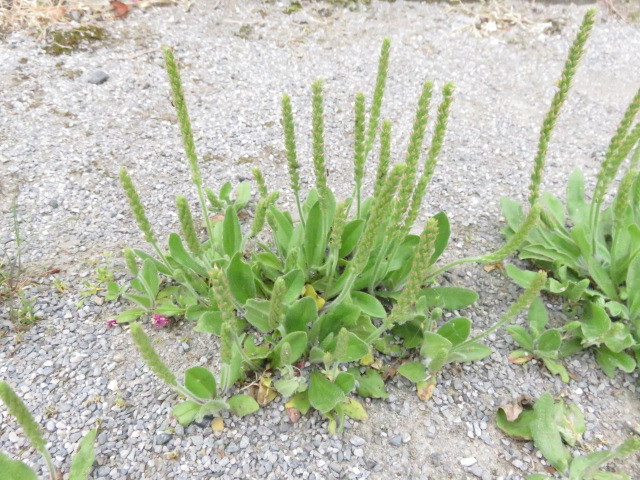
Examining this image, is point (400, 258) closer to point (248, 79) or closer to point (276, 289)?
point (276, 289)

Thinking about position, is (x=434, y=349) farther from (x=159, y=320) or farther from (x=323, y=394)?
(x=159, y=320)

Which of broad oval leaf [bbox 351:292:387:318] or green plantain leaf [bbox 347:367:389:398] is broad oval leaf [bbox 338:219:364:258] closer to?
broad oval leaf [bbox 351:292:387:318]

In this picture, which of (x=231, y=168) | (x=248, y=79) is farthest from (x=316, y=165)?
(x=248, y=79)

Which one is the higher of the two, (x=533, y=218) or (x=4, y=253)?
(x=533, y=218)

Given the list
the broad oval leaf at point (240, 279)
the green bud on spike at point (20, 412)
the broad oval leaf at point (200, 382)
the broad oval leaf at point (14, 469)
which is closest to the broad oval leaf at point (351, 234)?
the broad oval leaf at point (240, 279)

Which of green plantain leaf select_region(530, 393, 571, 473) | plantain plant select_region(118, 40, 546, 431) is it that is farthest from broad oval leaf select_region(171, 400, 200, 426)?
green plantain leaf select_region(530, 393, 571, 473)

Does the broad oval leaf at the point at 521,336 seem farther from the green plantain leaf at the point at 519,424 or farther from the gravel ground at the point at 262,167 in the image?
the green plantain leaf at the point at 519,424

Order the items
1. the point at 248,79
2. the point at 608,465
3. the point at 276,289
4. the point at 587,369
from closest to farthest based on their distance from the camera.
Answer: the point at 276,289
the point at 608,465
the point at 587,369
the point at 248,79
